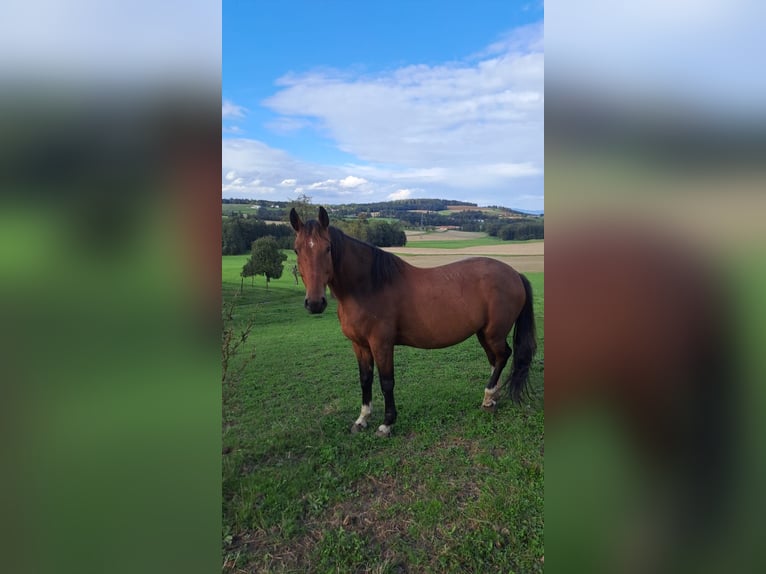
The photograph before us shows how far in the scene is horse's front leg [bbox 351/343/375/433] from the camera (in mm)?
4160

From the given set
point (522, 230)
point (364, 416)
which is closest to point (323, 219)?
point (522, 230)

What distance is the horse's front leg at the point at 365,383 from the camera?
4160mm

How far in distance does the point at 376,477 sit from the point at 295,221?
2434mm

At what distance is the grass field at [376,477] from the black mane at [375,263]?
3.43ft

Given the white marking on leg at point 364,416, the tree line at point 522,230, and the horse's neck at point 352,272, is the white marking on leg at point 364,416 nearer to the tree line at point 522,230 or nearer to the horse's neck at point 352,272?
the horse's neck at point 352,272

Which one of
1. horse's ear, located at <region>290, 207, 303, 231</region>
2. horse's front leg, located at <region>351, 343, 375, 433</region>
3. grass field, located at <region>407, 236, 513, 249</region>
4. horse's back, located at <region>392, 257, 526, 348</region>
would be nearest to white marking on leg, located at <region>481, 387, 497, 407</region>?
horse's back, located at <region>392, 257, 526, 348</region>

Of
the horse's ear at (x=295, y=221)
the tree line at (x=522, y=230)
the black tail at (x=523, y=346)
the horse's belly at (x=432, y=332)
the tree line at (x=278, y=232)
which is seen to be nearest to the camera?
the tree line at (x=522, y=230)

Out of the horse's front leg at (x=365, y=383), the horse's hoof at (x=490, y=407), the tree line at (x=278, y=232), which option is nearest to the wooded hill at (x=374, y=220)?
the tree line at (x=278, y=232)

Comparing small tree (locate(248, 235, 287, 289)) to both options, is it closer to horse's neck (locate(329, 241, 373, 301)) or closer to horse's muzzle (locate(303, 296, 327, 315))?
horse's neck (locate(329, 241, 373, 301))
